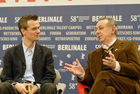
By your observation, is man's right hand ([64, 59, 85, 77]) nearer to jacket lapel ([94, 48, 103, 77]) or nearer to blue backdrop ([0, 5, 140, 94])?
jacket lapel ([94, 48, 103, 77])

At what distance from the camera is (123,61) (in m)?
3.45

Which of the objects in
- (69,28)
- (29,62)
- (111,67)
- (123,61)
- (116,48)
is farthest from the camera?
(69,28)

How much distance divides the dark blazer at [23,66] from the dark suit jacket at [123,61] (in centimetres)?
49

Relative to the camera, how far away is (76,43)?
4949mm

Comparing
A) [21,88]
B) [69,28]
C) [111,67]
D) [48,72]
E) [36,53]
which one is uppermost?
[69,28]

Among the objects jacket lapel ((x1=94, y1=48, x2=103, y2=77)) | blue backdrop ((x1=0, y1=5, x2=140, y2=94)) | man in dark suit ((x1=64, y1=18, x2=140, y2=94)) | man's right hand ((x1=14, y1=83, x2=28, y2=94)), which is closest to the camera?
man in dark suit ((x1=64, y1=18, x2=140, y2=94))

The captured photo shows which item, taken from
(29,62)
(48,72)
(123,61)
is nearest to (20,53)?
(29,62)

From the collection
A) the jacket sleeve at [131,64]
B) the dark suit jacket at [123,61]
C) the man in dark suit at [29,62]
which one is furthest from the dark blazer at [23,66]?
the jacket sleeve at [131,64]

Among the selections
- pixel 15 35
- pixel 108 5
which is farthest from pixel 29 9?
pixel 108 5

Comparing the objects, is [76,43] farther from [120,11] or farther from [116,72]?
[116,72]

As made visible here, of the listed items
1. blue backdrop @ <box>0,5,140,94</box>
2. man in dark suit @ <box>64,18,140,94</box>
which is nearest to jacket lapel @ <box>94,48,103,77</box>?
man in dark suit @ <box>64,18,140,94</box>

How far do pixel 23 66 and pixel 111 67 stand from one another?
114 cm

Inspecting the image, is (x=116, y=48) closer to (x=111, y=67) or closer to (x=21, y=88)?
(x=111, y=67)

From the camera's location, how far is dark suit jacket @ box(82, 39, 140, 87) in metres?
3.29
